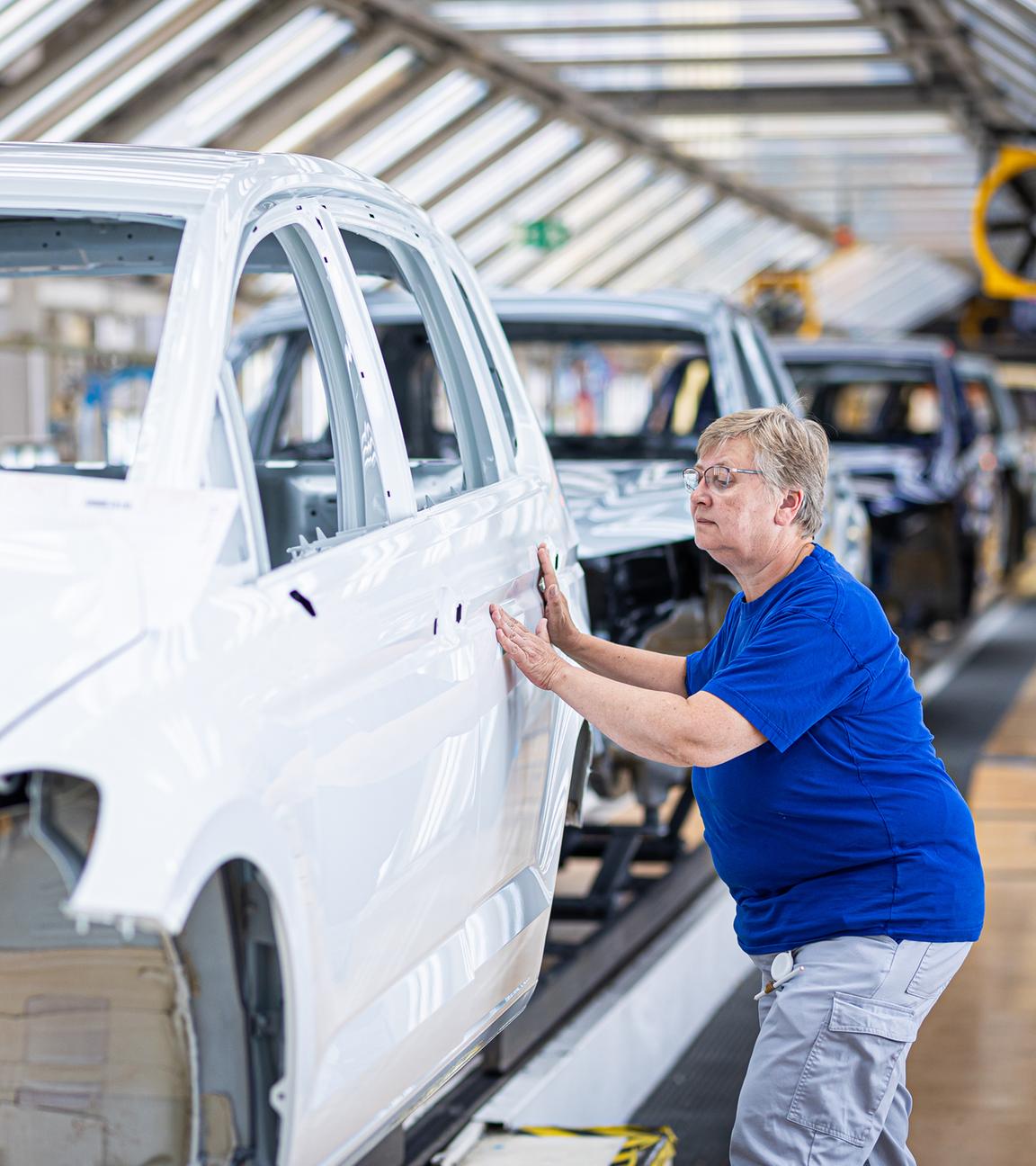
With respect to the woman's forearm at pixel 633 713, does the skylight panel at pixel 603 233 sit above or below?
above

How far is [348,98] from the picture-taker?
15.5 m

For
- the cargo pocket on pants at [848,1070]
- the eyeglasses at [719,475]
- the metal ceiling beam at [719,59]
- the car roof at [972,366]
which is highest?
the metal ceiling beam at [719,59]

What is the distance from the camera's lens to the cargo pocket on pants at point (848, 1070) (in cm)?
269

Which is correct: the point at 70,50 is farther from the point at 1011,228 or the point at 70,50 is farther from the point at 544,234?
the point at 544,234

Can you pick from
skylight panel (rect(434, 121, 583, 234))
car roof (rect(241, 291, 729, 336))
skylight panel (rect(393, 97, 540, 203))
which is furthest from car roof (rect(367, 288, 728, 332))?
skylight panel (rect(434, 121, 583, 234))

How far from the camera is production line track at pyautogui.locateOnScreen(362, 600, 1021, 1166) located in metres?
3.88

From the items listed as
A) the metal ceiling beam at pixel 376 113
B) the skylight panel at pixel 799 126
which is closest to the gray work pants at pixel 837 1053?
the metal ceiling beam at pixel 376 113

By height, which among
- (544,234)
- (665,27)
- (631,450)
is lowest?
(631,450)

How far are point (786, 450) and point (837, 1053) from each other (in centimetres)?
100

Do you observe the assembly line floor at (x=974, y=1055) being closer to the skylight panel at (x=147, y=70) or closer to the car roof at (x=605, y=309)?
the car roof at (x=605, y=309)

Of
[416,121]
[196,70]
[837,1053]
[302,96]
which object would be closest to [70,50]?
[196,70]

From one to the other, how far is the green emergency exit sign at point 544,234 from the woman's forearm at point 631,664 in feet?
52.1

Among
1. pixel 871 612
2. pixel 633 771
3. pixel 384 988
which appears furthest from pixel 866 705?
pixel 633 771

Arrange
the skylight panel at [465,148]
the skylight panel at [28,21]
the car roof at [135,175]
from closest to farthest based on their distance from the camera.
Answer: the car roof at [135,175]
the skylight panel at [28,21]
the skylight panel at [465,148]
